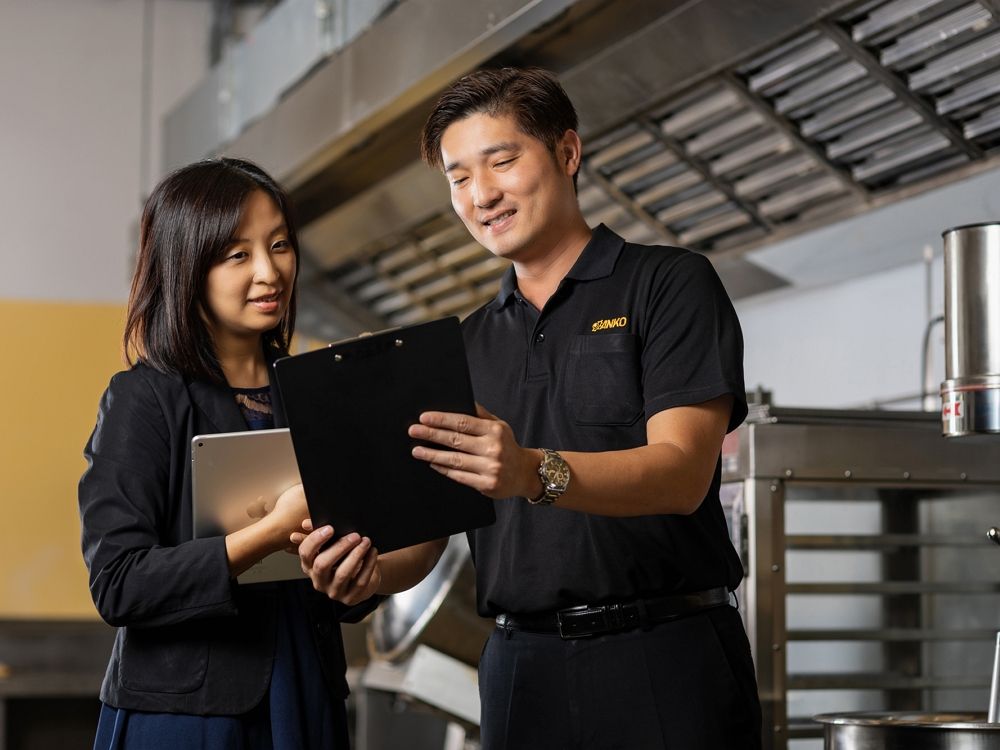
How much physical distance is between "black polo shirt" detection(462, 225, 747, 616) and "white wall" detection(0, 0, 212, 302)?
16.2ft

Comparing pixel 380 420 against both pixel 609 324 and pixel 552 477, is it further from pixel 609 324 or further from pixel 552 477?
pixel 609 324

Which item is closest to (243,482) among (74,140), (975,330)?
(975,330)

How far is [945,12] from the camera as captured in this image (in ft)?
9.05

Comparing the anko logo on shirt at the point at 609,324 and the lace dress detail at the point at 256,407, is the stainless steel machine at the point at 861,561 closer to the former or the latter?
the anko logo on shirt at the point at 609,324

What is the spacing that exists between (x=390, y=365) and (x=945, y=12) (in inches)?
72.4

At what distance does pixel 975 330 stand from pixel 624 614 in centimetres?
92

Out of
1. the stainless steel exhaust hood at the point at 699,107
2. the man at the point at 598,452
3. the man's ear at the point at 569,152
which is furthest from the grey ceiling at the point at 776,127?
the man at the point at 598,452

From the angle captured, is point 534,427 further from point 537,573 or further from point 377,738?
point 377,738

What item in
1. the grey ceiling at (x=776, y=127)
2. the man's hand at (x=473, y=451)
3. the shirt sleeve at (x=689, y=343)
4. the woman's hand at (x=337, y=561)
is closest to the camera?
the man's hand at (x=473, y=451)

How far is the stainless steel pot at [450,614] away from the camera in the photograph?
367 centimetres

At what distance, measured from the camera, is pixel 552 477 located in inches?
58.2

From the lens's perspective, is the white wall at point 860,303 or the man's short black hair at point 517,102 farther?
the white wall at point 860,303

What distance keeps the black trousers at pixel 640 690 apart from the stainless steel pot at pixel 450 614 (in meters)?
1.85

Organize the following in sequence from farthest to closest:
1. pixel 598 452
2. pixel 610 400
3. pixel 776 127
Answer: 1. pixel 776 127
2. pixel 610 400
3. pixel 598 452
